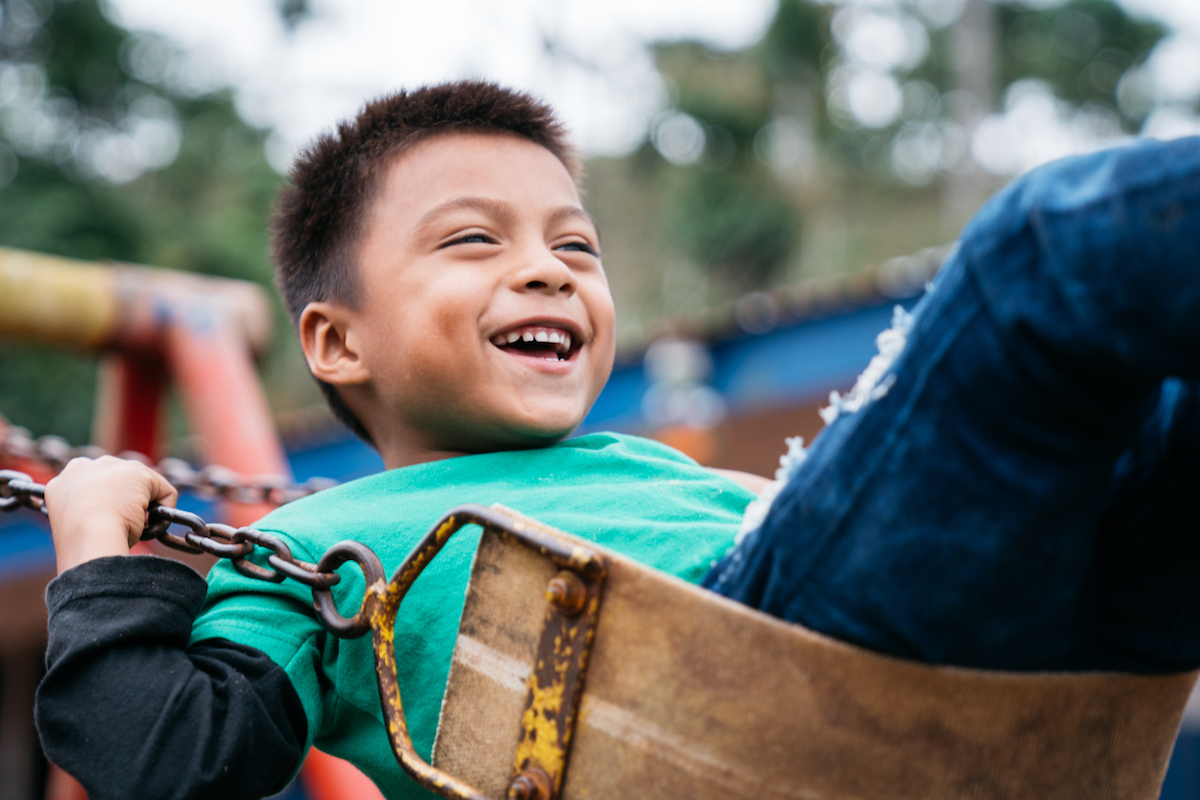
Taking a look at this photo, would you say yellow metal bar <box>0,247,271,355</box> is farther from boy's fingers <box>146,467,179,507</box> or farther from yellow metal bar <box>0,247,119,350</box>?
boy's fingers <box>146,467,179,507</box>

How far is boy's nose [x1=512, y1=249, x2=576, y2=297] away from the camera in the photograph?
4.28 ft

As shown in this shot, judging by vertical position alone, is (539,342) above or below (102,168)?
above

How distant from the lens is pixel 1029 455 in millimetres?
723

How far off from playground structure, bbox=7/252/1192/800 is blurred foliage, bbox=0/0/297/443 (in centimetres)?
1095

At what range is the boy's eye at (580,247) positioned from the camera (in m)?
1.45

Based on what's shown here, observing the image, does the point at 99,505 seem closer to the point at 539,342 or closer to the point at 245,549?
the point at 245,549

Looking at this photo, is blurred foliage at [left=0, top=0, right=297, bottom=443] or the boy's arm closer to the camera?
the boy's arm

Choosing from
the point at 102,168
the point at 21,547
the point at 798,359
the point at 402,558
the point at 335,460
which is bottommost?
the point at 21,547

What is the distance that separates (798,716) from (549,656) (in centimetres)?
21

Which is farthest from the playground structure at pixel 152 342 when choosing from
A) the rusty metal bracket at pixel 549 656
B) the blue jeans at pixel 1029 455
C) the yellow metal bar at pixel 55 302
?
the blue jeans at pixel 1029 455

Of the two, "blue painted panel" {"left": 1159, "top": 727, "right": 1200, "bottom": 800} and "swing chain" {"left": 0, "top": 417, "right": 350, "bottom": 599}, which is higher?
"swing chain" {"left": 0, "top": 417, "right": 350, "bottom": 599}

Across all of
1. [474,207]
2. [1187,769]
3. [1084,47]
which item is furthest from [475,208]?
[1084,47]

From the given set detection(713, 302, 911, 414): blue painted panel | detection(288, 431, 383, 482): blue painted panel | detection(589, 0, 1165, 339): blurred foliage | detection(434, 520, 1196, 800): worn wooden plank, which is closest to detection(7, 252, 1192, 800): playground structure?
detection(434, 520, 1196, 800): worn wooden plank

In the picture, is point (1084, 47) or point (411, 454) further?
point (1084, 47)
